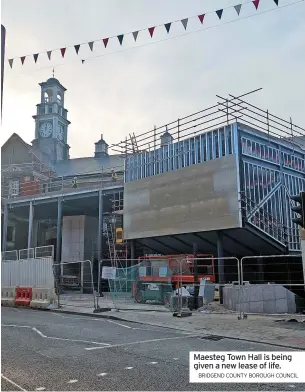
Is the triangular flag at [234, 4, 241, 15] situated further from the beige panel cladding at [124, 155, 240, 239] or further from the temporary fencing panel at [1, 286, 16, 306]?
the temporary fencing panel at [1, 286, 16, 306]

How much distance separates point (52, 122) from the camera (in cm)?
6488

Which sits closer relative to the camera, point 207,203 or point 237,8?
point 237,8

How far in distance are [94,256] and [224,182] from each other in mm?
15155

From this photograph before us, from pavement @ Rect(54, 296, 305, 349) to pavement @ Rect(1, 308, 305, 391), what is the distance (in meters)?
0.46

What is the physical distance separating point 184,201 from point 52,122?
160ft

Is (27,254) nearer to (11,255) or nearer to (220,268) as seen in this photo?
(11,255)

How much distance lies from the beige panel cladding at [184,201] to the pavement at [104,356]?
8574 millimetres

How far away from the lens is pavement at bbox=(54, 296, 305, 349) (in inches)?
375

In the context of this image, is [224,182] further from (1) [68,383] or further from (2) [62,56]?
(1) [68,383]

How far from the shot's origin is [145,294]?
17.2m

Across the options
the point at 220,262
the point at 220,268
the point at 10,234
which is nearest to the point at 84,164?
the point at 10,234

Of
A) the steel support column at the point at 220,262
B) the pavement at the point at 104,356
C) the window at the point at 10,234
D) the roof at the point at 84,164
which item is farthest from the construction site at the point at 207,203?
the roof at the point at 84,164

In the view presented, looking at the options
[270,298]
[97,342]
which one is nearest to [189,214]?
[270,298]

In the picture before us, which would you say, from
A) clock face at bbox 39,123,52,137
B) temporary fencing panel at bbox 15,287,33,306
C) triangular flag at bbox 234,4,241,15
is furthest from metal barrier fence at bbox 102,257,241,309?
clock face at bbox 39,123,52,137
